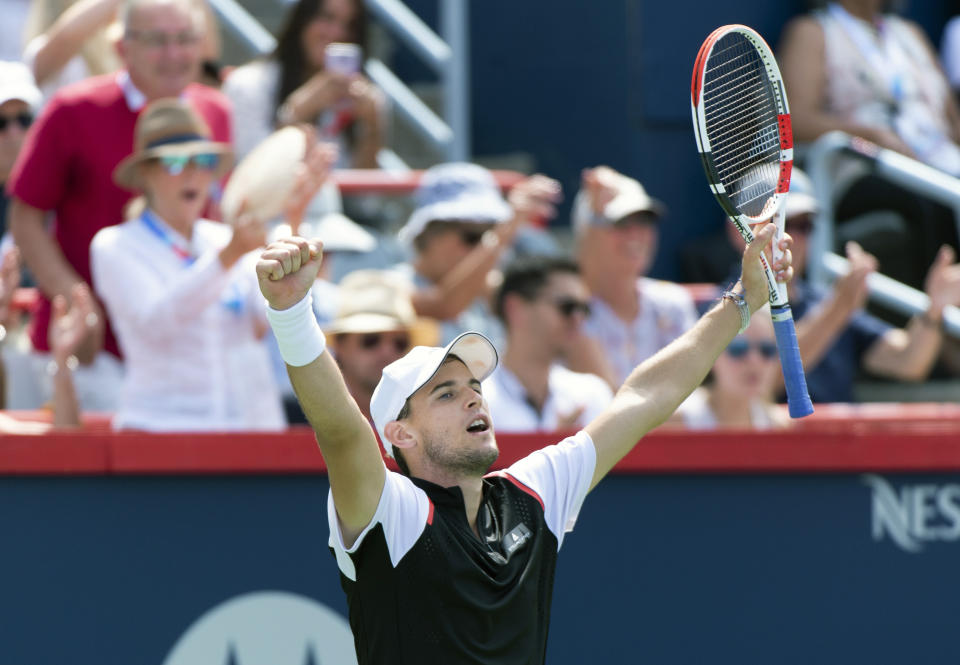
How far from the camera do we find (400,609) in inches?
125

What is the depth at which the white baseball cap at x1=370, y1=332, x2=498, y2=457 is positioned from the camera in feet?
11.0

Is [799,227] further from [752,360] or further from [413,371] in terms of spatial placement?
[413,371]

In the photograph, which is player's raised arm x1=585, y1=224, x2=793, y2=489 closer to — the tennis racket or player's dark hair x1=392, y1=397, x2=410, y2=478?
the tennis racket

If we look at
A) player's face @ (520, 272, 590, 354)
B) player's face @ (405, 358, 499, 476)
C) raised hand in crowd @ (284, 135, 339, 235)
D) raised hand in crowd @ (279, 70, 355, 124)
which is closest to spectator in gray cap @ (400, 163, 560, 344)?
player's face @ (520, 272, 590, 354)

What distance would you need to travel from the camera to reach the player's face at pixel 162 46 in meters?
5.43

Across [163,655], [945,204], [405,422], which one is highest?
[405,422]

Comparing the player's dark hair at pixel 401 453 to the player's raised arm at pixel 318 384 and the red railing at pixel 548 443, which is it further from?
the red railing at pixel 548 443

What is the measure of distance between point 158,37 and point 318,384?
284cm

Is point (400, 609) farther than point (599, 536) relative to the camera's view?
No

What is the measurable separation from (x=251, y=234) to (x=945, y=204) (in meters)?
3.76

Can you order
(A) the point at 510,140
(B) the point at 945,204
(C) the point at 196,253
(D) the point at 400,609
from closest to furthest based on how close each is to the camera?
(D) the point at 400,609
(C) the point at 196,253
(B) the point at 945,204
(A) the point at 510,140

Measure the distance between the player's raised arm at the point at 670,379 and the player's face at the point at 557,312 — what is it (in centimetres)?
165

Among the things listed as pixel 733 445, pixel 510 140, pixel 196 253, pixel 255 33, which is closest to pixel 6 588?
pixel 196 253

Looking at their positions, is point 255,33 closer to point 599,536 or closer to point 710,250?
point 710,250
